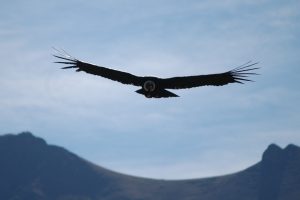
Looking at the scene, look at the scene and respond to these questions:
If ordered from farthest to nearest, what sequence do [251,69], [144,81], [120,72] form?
[120,72]
[144,81]
[251,69]

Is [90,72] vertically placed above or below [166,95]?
above

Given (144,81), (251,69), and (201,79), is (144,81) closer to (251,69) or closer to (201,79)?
(201,79)

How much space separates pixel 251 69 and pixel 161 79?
6049 mm

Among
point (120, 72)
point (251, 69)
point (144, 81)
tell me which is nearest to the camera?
point (251, 69)

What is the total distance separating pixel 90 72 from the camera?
41375 millimetres

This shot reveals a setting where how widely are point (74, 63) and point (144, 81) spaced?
6.89 meters

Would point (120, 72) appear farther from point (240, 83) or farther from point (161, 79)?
point (240, 83)

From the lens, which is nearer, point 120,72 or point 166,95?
point 166,95

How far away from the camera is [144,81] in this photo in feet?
122

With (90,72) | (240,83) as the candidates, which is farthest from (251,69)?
(90,72)

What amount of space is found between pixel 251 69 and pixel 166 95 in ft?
18.8

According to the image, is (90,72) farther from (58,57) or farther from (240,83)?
(240,83)

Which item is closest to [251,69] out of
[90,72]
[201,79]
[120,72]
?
[201,79]

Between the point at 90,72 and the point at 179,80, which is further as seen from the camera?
the point at 90,72
